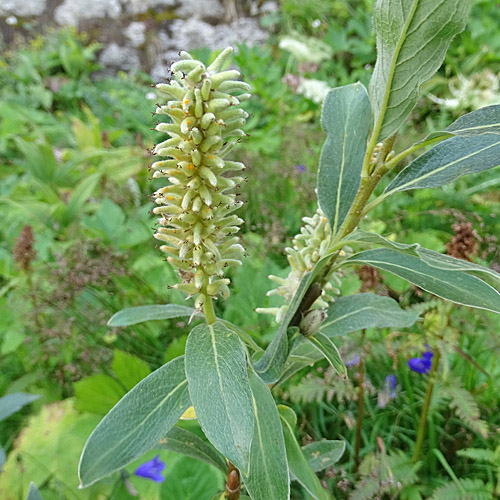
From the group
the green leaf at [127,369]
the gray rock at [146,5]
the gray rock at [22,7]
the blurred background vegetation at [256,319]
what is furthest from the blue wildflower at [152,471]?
the gray rock at [22,7]

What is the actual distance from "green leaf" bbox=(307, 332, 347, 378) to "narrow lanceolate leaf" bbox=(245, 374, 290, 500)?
0.11m

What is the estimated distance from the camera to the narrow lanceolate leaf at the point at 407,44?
0.56 meters

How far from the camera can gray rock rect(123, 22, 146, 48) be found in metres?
5.34

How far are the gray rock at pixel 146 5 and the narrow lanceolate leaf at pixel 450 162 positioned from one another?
226 inches

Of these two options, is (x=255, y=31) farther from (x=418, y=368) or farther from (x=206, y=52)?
(x=418, y=368)

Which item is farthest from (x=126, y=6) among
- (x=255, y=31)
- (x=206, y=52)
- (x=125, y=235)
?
(x=125, y=235)

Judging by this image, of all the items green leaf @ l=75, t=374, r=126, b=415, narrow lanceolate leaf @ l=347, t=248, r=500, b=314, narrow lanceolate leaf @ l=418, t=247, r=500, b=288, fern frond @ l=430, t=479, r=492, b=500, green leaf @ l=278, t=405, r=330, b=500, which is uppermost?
narrow lanceolate leaf @ l=418, t=247, r=500, b=288

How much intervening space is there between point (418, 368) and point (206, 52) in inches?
73.7

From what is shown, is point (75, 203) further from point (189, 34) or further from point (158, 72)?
point (189, 34)

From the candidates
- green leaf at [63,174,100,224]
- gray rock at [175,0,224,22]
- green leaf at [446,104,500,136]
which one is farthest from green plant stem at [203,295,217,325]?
gray rock at [175,0,224,22]

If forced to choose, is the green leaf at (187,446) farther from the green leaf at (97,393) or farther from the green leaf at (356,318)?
the green leaf at (97,393)

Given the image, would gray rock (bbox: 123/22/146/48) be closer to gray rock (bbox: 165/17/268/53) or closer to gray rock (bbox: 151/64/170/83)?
gray rock (bbox: 165/17/268/53)

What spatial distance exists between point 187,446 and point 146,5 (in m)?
5.91

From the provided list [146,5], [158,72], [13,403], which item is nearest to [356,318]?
[13,403]
